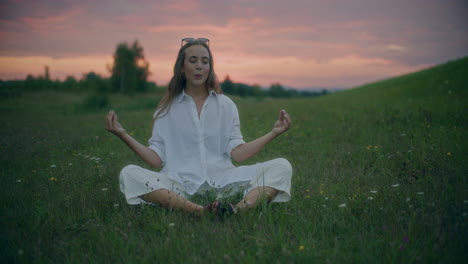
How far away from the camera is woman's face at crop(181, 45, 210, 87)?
371 cm

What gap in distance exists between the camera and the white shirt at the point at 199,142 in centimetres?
359

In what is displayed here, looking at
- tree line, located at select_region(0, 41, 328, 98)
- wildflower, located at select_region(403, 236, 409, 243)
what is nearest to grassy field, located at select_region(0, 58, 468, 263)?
wildflower, located at select_region(403, 236, 409, 243)

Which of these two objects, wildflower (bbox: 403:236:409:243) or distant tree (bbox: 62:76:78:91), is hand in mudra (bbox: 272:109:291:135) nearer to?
wildflower (bbox: 403:236:409:243)

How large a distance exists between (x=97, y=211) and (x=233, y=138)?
177cm

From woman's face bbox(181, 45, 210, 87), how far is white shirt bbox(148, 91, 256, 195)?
0.81 feet

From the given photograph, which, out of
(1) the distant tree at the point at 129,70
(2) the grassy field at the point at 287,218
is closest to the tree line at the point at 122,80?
(1) the distant tree at the point at 129,70

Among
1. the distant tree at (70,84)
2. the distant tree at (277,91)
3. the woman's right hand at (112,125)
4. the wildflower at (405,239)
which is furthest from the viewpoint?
the distant tree at (277,91)

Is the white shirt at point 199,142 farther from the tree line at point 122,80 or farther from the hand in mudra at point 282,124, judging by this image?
the tree line at point 122,80

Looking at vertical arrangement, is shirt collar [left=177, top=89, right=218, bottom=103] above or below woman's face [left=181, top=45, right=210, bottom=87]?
below

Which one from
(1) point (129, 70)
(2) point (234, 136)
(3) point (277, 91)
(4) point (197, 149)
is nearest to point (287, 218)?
(2) point (234, 136)

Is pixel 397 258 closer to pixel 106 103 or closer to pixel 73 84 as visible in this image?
pixel 106 103

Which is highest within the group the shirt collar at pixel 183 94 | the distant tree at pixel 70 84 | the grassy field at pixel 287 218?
the distant tree at pixel 70 84

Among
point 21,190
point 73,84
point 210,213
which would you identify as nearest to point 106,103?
point 73,84

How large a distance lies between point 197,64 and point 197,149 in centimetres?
103
